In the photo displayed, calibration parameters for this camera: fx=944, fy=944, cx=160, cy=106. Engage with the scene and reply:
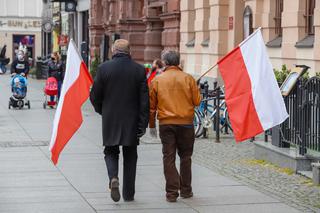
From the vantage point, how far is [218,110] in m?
18.8

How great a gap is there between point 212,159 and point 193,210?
193 inches

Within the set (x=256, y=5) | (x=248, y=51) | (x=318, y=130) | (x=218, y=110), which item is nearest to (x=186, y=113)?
(x=248, y=51)

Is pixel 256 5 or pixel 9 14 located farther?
pixel 9 14

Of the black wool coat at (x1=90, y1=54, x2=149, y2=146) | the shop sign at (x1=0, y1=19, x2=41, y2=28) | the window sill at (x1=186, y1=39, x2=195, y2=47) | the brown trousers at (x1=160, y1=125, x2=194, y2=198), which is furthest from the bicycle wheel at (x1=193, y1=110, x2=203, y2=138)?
the shop sign at (x1=0, y1=19, x2=41, y2=28)

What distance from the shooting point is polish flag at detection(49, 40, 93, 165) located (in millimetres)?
11586

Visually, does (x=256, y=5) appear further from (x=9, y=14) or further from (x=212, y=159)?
(x=9, y=14)

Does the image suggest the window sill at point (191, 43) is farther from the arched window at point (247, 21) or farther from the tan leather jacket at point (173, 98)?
the tan leather jacket at point (173, 98)

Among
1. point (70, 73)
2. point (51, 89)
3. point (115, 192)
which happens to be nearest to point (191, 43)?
point (51, 89)

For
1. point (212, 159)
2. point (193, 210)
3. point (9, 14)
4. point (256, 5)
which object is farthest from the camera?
point (9, 14)

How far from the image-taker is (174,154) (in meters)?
11.2

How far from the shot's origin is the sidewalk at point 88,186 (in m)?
10.7

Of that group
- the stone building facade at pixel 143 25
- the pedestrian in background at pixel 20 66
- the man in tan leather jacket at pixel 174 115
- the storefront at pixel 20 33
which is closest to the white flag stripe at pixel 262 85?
the man in tan leather jacket at pixel 174 115

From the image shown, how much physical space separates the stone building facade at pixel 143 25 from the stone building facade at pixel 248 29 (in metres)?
1.38

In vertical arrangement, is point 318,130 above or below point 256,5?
below
